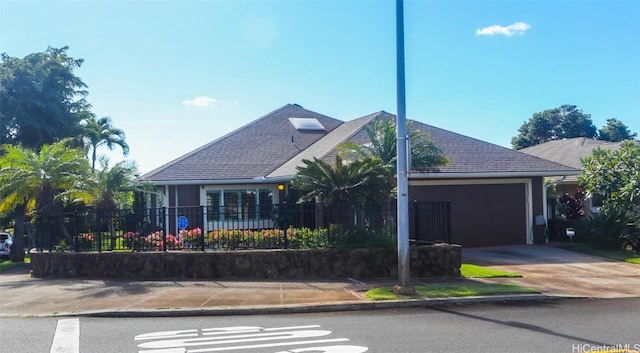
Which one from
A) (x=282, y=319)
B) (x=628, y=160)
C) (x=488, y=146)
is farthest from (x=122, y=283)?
(x=628, y=160)

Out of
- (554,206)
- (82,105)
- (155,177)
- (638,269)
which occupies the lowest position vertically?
(638,269)

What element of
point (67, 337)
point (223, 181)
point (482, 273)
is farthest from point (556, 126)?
point (67, 337)

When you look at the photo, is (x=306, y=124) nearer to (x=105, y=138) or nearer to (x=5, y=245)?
(x=5, y=245)

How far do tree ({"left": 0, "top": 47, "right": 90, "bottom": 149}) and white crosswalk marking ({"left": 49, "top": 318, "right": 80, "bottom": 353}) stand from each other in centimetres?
2557

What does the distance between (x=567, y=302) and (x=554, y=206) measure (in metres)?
14.2

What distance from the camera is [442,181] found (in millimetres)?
19766

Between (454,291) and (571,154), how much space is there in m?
21.6

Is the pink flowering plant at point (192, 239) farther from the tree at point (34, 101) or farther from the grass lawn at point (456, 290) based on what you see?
the tree at point (34, 101)

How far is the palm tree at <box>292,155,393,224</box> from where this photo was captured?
46.2 feet

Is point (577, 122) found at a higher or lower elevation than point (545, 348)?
higher

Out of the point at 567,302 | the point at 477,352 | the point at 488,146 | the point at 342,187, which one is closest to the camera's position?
the point at 477,352

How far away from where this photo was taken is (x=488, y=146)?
878 inches

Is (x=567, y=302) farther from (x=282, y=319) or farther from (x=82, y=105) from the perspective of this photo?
(x=82, y=105)

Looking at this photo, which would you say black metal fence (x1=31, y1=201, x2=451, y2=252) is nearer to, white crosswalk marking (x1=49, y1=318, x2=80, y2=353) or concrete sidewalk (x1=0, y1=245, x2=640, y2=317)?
concrete sidewalk (x1=0, y1=245, x2=640, y2=317)
